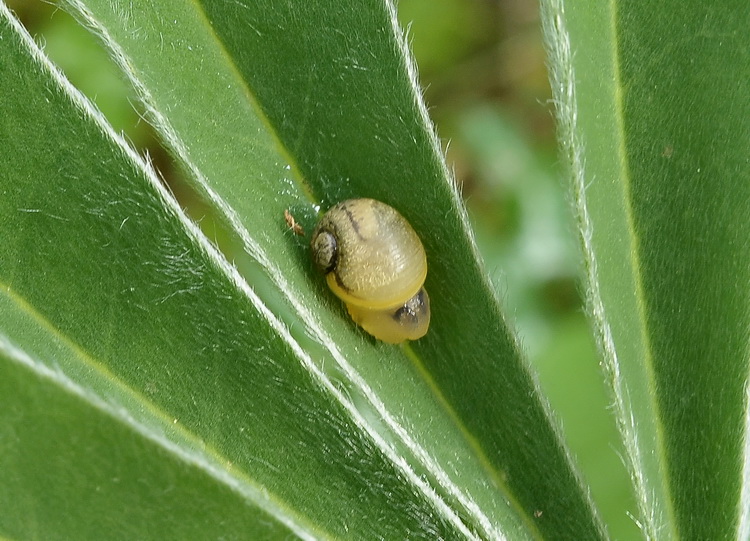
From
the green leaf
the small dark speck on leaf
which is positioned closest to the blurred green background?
the green leaf

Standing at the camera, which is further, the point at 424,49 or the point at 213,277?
the point at 424,49

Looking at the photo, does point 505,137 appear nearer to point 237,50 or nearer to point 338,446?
point 237,50

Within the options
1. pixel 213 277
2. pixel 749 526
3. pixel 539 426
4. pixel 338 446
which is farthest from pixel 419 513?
pixel 749 526

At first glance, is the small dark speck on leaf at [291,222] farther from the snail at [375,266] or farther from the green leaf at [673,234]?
the green leaf at [673,234]

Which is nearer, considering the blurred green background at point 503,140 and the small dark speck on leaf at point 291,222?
the small dark speck on leaf at point 291,222

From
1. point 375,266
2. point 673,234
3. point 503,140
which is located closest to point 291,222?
point 375,266

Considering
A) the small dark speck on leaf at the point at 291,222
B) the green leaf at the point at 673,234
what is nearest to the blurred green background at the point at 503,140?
the green leaf at the point at 673,234

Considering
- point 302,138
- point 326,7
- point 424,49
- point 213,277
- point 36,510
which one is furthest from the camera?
point 424,49

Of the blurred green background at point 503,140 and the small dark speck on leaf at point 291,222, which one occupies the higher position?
the small dark speck on leaf at point 291,222

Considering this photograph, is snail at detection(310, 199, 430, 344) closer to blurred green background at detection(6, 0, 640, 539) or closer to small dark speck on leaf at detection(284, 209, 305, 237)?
small dark speck on leaf at detection(284, 209, 305, 237)
